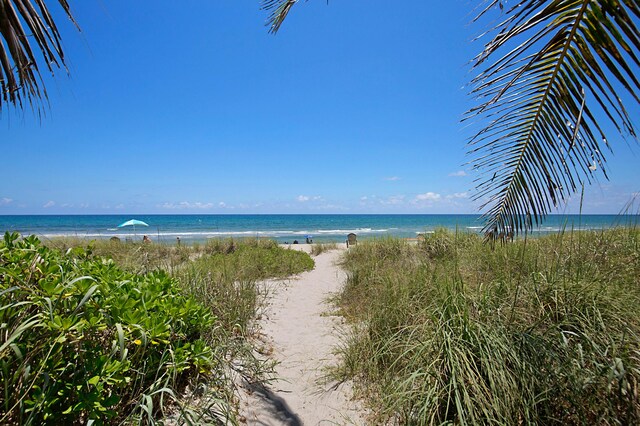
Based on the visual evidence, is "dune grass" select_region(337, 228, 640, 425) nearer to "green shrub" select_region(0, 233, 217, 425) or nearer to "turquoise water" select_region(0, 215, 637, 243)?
"turquoise water" select_region(0, 215, 637, 243)

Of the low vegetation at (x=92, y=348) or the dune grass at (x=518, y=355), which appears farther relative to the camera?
the dune grass at (x=518, y=355)

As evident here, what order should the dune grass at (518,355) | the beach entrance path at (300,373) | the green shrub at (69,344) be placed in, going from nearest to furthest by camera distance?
the green shrub at (69,344), the dune grass at (518,355), the beach entrance path at (300,373)

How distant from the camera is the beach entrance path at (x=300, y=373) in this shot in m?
2.93

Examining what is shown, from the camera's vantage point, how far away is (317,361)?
13.2 feet

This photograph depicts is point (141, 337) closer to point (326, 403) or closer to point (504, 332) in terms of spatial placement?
point (326, 403)

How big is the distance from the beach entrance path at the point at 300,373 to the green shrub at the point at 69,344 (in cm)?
108

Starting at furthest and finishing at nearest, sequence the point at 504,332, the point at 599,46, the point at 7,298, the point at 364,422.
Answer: the point at 364,422, the point at 504,332, the point at 7,298, the point at 599,46

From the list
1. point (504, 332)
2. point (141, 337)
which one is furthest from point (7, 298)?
point (504, 332)

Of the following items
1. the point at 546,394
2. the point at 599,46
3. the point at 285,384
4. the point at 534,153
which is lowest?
the point at 285,384

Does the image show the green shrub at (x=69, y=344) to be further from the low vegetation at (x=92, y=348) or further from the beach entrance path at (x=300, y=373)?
the beach entrance path at (x=300, y=373)

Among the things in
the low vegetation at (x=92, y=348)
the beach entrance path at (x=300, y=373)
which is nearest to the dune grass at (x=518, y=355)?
the beach entrance path at (x=300, y=373)

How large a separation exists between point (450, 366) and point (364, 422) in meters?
1.01

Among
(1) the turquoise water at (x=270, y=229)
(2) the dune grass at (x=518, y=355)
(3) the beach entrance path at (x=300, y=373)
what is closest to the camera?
(2) the dune grass at (x=518, y=355)

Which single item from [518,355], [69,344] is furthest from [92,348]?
[518,355]
